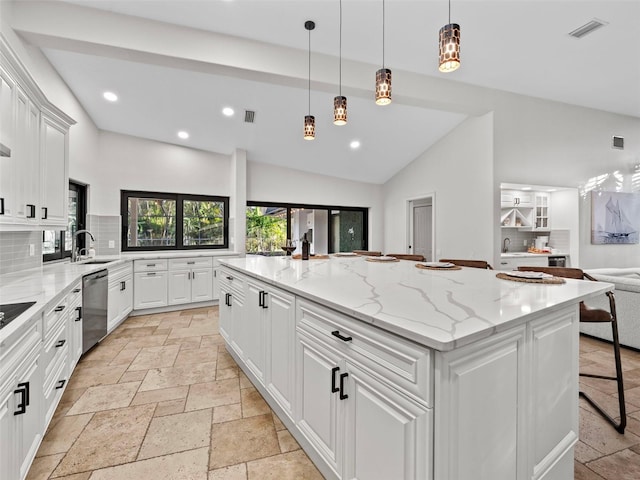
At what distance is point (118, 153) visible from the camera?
4977 mm

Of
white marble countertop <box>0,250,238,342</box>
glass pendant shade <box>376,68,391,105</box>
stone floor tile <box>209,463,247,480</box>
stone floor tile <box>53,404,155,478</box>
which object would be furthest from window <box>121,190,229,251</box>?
stone floor tile <box>209,463,247,480</box>

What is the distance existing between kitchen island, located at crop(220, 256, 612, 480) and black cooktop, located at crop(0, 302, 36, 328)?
1.23 meters

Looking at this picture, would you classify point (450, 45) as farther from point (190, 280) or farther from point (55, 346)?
point (190, 280)

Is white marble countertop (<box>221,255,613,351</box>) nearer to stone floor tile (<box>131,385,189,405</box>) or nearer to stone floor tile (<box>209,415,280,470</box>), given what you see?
stone floor tile (<box>209,415,280,470</box>)

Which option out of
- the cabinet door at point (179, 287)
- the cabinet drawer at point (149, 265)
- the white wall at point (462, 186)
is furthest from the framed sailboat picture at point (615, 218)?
the cabinet drawer at point (149, 265)

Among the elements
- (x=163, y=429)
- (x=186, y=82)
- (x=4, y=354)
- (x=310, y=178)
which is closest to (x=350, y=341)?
(x=4, y=354)

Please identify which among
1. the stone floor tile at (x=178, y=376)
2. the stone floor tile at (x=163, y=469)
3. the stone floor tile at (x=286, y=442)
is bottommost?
the stone floor tile at (x=163, y=469)

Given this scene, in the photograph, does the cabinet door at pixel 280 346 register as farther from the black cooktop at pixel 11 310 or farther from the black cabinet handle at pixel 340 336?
the black cooktop at pixel 11 310

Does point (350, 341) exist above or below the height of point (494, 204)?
below

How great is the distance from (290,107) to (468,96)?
2.47m

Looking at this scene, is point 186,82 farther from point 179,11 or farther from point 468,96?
point 468,96

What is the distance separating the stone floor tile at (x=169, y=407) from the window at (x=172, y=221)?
375cm

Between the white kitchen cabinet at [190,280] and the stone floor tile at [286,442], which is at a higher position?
the white kitchen cabinet at [190,280]

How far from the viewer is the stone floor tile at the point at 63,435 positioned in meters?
1.73
